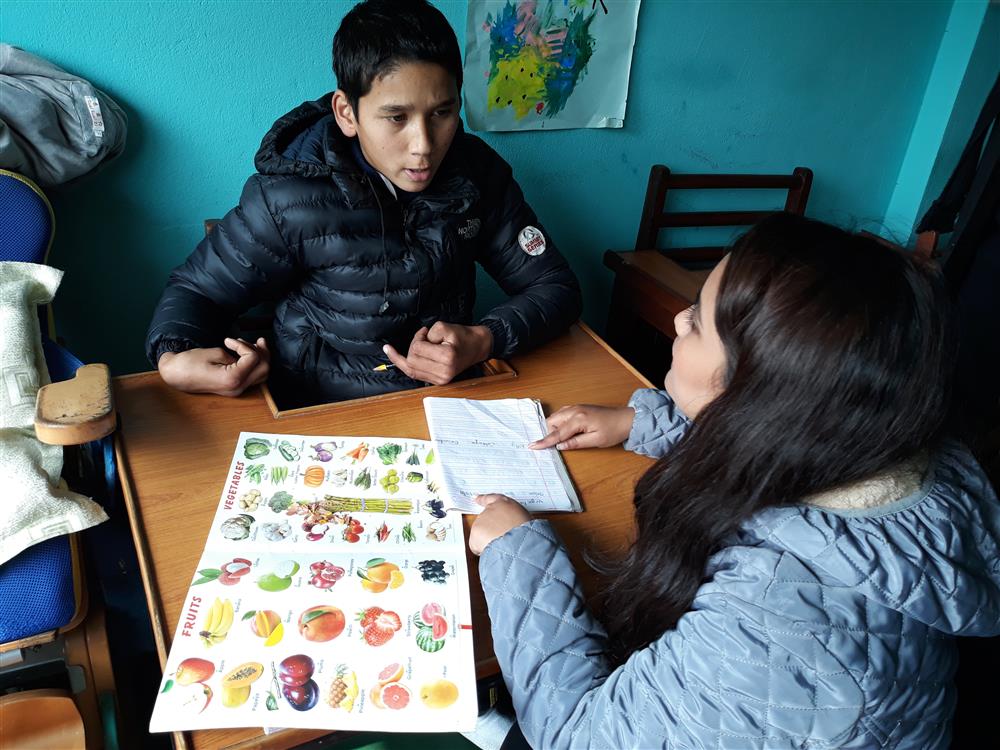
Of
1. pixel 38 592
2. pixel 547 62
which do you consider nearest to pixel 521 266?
pixel 547 62

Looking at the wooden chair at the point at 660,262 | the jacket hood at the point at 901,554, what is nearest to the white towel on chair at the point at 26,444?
the jacket hood at the point at 901,554

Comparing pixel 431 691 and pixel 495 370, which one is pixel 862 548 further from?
pixel 495 370

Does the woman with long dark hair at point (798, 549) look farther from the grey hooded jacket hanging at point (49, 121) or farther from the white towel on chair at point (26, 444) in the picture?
the grey hooded jacket hanging at point (49, 121)

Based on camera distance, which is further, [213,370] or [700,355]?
[213,370]

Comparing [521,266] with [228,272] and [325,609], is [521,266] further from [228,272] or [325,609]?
[325,609]

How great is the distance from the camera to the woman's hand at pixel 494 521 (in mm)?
768

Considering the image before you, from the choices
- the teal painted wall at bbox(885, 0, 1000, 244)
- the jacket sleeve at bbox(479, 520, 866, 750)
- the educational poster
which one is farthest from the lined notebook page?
the teal painted wall at bbox(885, 0, 1000, 244)

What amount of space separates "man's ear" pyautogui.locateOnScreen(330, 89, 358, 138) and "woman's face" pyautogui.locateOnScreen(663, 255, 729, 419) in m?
0.65

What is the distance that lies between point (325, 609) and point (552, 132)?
1341 millimetres

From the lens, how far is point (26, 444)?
91 cm

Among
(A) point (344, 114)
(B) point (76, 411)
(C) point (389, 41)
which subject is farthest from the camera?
(A) point (344, 114)

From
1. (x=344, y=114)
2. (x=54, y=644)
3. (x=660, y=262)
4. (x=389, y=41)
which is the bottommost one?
(x=54, y=644)

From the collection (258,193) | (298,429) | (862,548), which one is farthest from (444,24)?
(862,548)

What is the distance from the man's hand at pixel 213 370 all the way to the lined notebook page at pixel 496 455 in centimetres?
26
